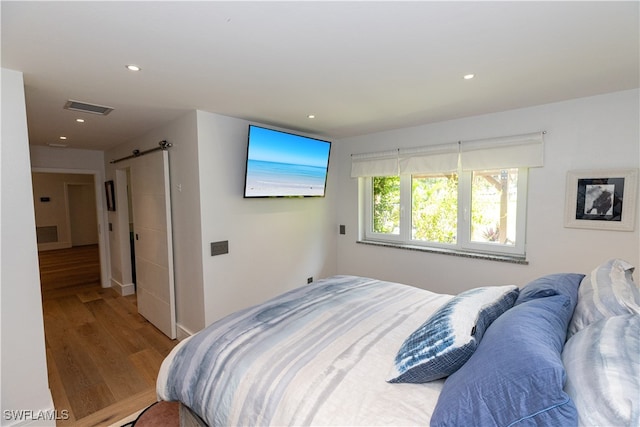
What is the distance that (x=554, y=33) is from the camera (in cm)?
136

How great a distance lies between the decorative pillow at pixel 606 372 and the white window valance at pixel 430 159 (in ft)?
6.97

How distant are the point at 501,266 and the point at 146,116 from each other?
142 inches

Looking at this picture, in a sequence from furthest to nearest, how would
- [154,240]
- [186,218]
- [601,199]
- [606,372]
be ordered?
[154,240] < [186,218] < [601,199] < [606,372]

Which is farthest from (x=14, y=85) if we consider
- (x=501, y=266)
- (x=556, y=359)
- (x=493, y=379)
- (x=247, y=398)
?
(x=501, y=266)

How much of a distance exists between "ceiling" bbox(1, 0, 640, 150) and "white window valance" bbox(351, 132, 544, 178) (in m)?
0.34

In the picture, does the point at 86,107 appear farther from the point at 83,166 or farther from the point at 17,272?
the point at 83,166

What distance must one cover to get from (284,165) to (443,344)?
2351 mm

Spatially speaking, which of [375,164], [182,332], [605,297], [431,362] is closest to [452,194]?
[375,164]

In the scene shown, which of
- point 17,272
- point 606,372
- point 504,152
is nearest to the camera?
point 606,372

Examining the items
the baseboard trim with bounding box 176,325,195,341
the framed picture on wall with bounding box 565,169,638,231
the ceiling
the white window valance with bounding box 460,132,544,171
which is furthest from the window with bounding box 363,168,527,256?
the baseboard trim with bounding box 176,325,195,341

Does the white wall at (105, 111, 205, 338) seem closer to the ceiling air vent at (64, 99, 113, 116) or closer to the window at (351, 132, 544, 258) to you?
the ceiling air vent at (64, 99, 113, 116)

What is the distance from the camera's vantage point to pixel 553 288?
57.3 inches

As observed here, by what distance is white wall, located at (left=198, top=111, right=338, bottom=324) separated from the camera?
2.65 meters

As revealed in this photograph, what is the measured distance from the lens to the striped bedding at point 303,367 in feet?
3.47
